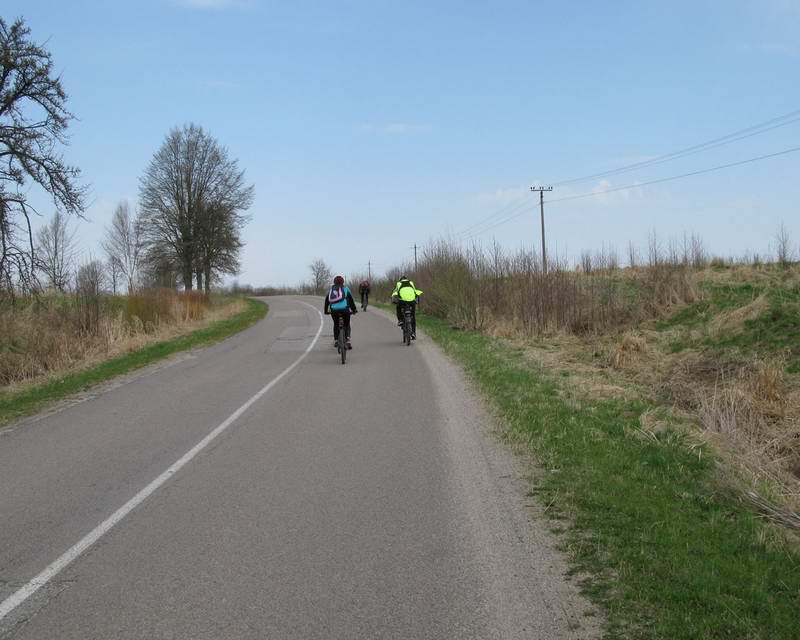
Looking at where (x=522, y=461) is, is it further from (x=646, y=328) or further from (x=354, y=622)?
(x=646, y=328)

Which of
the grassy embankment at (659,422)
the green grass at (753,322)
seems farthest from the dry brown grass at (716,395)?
the green grass at (753,322)

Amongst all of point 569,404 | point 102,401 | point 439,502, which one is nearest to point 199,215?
point 102,401

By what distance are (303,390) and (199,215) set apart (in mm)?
42477

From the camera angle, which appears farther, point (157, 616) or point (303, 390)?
point (303, 390)

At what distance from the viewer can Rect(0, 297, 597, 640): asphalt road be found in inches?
145

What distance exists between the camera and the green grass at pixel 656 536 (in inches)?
138

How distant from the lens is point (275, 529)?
16.5 ft

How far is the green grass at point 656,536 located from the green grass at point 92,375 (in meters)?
8.09

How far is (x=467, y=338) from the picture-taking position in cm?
2080

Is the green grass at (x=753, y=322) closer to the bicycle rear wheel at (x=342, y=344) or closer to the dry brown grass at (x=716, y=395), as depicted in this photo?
the dry brown grass at (x=716, y=395)

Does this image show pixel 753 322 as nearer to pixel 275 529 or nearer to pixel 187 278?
pixel 275 529

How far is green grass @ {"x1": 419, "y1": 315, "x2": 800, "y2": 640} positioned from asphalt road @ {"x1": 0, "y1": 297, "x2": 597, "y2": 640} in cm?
27

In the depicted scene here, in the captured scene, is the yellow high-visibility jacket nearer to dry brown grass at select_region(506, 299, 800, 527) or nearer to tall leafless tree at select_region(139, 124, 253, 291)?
dry brown grass at select_region(506, 299, 800, 527)

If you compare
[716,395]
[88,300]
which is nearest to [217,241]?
[88,300]
